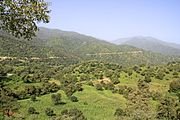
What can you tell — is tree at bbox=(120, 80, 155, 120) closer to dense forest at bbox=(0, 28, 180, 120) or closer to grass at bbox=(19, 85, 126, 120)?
dense forest at bbox=(0, 28, 180, 120)

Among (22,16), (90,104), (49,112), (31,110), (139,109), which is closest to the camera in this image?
(22,16)

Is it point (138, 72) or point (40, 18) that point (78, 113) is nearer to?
point (40, 18)

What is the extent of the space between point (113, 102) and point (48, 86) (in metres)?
17.1

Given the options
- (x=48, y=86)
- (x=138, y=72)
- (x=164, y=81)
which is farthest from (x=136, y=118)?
(x=138, y=72)

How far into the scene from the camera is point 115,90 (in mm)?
61625

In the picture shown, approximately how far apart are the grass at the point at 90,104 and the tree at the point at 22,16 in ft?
101

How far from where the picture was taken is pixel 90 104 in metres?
52.1

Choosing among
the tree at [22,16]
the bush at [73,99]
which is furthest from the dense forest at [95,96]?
the tree at [22,16]

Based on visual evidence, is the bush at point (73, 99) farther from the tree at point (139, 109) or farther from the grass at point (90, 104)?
the tree at point (139, 109)

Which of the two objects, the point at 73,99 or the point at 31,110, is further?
the point at 73,99

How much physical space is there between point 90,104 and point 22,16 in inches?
1558

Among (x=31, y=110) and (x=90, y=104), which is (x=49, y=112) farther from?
(x=90, y=104)

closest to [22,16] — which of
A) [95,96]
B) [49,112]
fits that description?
[49,112]

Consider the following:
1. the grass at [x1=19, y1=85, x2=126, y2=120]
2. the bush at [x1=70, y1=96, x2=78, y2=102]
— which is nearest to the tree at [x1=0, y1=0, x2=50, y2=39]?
the grass at [x1=19, y1=85, x2=126, y2=120]
